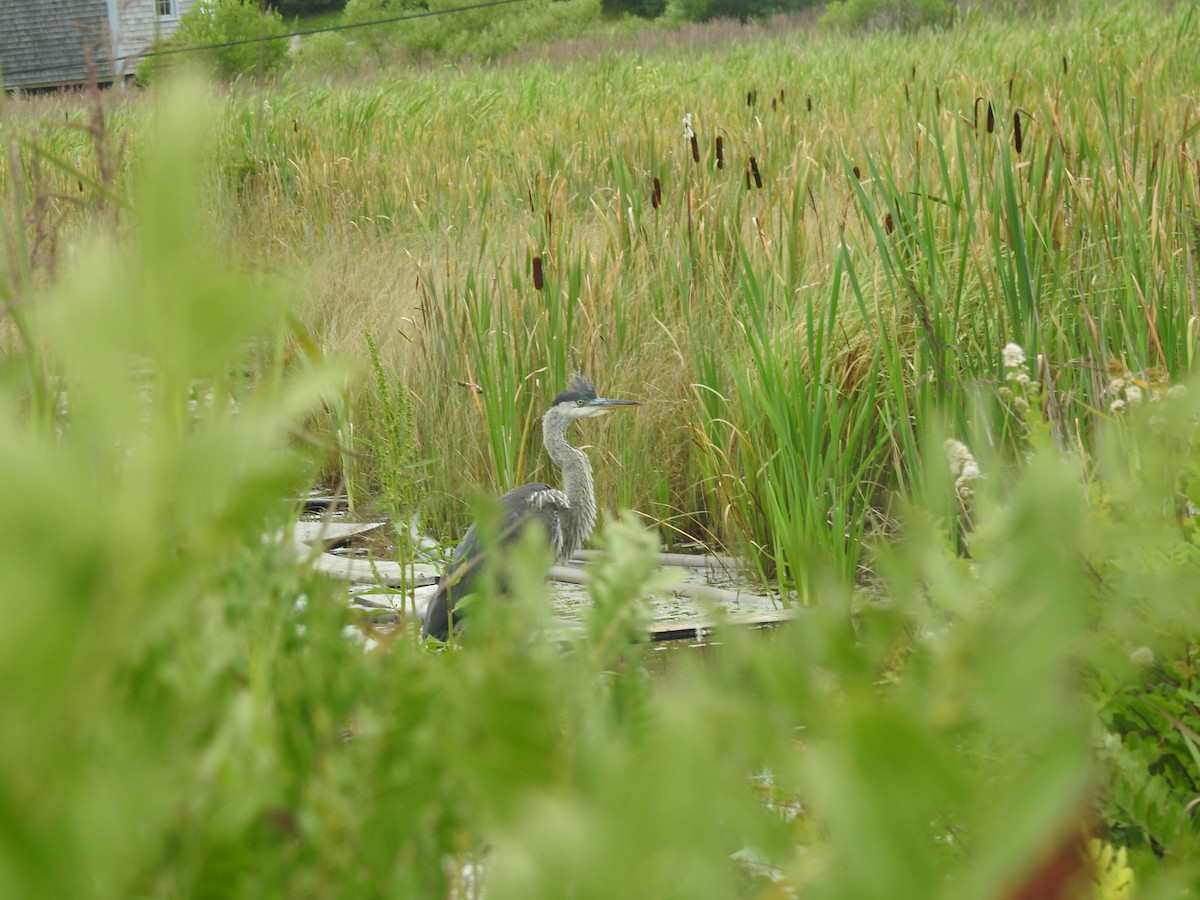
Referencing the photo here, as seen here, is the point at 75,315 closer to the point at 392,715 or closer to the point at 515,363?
the point at 392,715

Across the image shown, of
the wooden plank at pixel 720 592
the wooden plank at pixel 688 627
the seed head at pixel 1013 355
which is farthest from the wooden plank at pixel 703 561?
the seed head at pixel 1013 355

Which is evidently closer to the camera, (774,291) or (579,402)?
(579,402)

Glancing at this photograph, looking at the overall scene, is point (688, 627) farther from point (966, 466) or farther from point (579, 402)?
point (966, 466)

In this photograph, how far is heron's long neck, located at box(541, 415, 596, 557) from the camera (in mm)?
3541

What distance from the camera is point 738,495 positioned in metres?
3.43

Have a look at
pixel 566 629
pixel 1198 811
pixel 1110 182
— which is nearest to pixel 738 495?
pixel 1110 182

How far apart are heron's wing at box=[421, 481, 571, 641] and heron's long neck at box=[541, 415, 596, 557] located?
0.23ft

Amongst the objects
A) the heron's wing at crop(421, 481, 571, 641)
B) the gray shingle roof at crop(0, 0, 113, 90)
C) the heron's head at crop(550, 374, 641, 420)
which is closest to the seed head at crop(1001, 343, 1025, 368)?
the heron's wing at crop(421, 481, 571, 641)

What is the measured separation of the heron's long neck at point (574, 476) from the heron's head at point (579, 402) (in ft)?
0.14

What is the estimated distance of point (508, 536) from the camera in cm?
276

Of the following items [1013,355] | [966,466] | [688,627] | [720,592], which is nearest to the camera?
[966,466]

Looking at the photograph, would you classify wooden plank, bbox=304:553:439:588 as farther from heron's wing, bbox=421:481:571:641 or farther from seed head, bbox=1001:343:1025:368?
seed head, bbox=1001:343:1025:368

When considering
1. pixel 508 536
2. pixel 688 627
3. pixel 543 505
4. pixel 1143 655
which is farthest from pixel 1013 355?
pixel 543 505

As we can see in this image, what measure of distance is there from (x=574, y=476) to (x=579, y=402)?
0.22 metres
